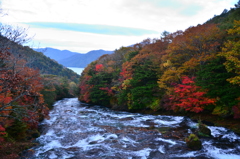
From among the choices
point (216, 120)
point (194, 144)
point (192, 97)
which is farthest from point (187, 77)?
point (194, 144)

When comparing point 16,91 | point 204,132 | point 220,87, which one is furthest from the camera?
point 220,87

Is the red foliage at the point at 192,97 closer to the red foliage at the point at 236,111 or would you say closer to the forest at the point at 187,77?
the forest at the point at 187,77

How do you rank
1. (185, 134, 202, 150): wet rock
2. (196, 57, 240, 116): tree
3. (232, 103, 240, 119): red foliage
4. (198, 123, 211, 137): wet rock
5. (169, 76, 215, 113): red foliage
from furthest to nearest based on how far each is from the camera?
(169, 76, 215, 113): red foliage, (196, 57, 240, 116): tree, (232, 103, 240, 119): red foliage, (198, 123, 211, 137): wet rock, (185, 134, 202, 150): wet rock

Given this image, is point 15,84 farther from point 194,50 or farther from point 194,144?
point 194,50

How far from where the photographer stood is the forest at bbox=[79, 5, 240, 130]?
1546 centimetres

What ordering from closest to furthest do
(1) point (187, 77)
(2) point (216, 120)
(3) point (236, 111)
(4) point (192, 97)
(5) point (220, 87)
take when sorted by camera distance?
1. (3) point (236, 111)
2. (5) point (220, 87)
3. (2) point (216, 120)
4. (4) point (192, 97)
5. (1) point (187, 77)

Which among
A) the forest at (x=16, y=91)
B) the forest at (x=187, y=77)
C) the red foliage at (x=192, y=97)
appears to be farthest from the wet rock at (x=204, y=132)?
the forest at (x=16, y=91)

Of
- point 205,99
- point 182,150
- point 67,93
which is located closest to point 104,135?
point 182,150

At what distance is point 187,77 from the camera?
18.7 m

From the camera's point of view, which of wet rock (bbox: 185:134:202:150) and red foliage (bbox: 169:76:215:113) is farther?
red foliage (bbox: 169:76:215:113)

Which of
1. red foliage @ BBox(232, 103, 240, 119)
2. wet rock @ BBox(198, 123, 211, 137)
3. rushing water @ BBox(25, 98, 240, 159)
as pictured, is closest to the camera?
rushing water @ BBox(25, 98, 240, 159)

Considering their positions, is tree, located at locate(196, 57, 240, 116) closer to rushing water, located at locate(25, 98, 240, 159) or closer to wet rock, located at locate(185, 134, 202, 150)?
rushing water, located at locate(25, 98, 240, 159)

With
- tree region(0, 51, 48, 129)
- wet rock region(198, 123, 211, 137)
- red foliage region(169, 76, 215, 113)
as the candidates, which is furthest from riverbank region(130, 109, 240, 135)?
tree region(0, 51, 48, 129)

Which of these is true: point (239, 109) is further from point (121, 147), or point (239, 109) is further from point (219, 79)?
point (121, 147)
